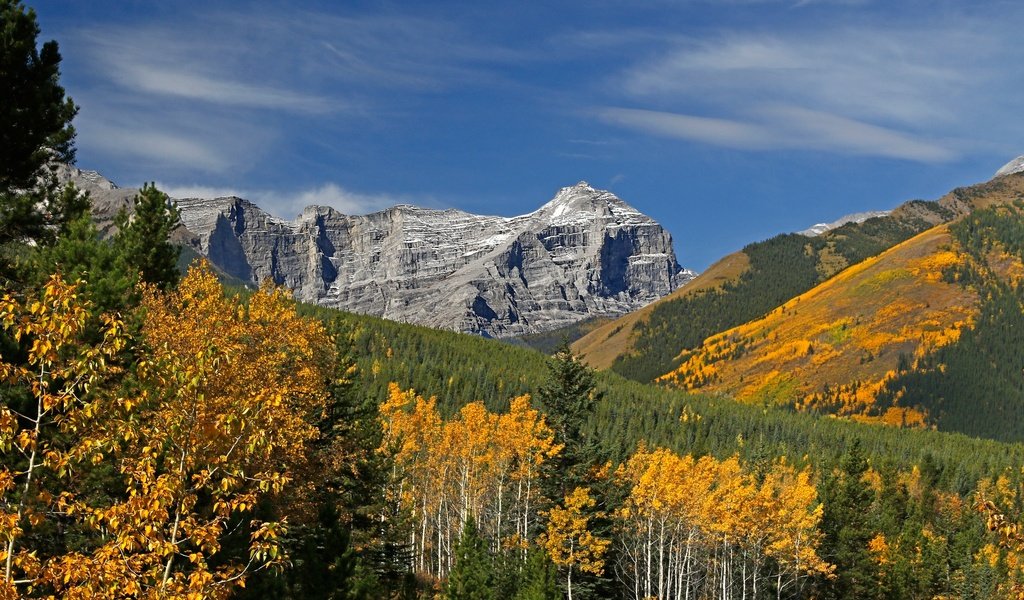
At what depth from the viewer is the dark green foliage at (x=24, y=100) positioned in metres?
23.8

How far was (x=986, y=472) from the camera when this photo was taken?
16062 cm

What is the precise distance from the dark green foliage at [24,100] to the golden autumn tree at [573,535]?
3496cm

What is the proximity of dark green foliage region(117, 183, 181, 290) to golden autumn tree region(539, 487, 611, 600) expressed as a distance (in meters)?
25.8

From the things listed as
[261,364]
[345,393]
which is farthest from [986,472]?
[261,364]

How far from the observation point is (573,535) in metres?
52.2

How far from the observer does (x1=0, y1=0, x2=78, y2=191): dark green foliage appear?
23.8 m

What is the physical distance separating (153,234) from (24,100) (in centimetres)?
1815

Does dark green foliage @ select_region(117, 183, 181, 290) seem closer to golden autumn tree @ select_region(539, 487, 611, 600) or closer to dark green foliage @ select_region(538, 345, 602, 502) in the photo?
dark green foliage @ select_region(538, 345, 602, 502)

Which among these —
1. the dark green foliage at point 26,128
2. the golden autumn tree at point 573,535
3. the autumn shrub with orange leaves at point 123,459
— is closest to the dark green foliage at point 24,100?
the dark green foliage at point 26,128

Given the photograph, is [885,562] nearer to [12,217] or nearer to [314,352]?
[314,352]

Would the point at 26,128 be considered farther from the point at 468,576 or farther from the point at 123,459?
the point at 468,576

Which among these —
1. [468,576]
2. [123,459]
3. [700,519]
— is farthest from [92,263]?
[700,519]

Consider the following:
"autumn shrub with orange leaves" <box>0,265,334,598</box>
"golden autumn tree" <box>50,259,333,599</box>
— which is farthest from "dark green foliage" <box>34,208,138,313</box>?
"autumn shrub with orange leaves" <box>0,265,334,598</box>

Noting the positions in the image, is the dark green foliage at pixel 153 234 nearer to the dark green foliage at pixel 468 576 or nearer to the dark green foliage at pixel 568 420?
the dark green foliage at pixel 468 576
